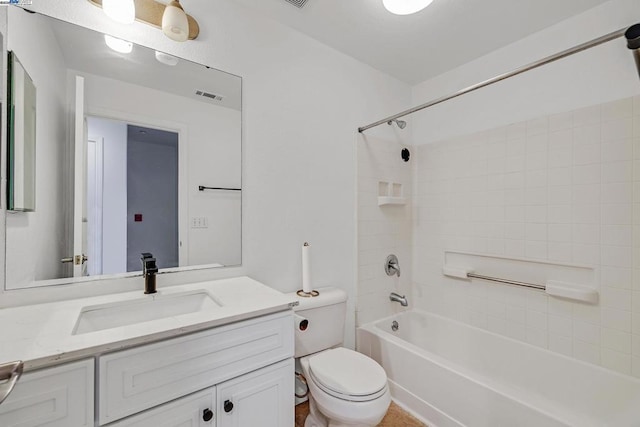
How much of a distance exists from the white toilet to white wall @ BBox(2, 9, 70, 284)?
3.56ft

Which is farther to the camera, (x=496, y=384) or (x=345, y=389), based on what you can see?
(x=496, y=384)

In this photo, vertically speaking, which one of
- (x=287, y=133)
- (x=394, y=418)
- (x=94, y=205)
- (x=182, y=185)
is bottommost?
(x=394, y=418)

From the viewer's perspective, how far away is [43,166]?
1.08 meters

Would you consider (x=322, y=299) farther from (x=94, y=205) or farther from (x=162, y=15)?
(x=162, y=15)

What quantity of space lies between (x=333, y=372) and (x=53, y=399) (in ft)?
3.43

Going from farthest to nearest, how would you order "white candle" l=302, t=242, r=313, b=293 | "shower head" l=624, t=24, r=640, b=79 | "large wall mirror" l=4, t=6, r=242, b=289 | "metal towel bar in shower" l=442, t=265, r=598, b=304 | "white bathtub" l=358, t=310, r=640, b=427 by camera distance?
"white candle" l=302, t=242, r=313, b=293 < "metal towel bar in shower" l=442, t=265, r=598, b=304 < "white bathtub" l=358, t=310, r=640, b=427 < "large wall mirror" l=4, t=6, r=242, b=289 < "shower head" l=624, t=24, r=640, b=79

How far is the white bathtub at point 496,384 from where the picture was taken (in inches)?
50.6

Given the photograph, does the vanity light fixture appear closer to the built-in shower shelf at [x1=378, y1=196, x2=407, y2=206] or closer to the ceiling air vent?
the ceiling air vent

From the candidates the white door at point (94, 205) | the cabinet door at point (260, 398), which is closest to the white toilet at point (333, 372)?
the cabinet door at point (260, 398)

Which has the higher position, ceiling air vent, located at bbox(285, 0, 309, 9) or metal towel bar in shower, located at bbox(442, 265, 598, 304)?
ceiling air vent, located at bbox(285, 0, 309, 9)

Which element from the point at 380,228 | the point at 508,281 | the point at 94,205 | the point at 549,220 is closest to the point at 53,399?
the point at 94,205

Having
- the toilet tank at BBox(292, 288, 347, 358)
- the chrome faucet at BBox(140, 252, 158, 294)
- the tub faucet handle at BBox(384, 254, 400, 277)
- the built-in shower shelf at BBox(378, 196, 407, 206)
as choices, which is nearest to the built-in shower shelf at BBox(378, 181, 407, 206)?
the built-in shower shelf at BBox(378, 196, 407, 206)

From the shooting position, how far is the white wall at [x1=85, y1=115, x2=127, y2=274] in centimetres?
120

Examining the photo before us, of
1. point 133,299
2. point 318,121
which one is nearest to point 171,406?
point 133,299
